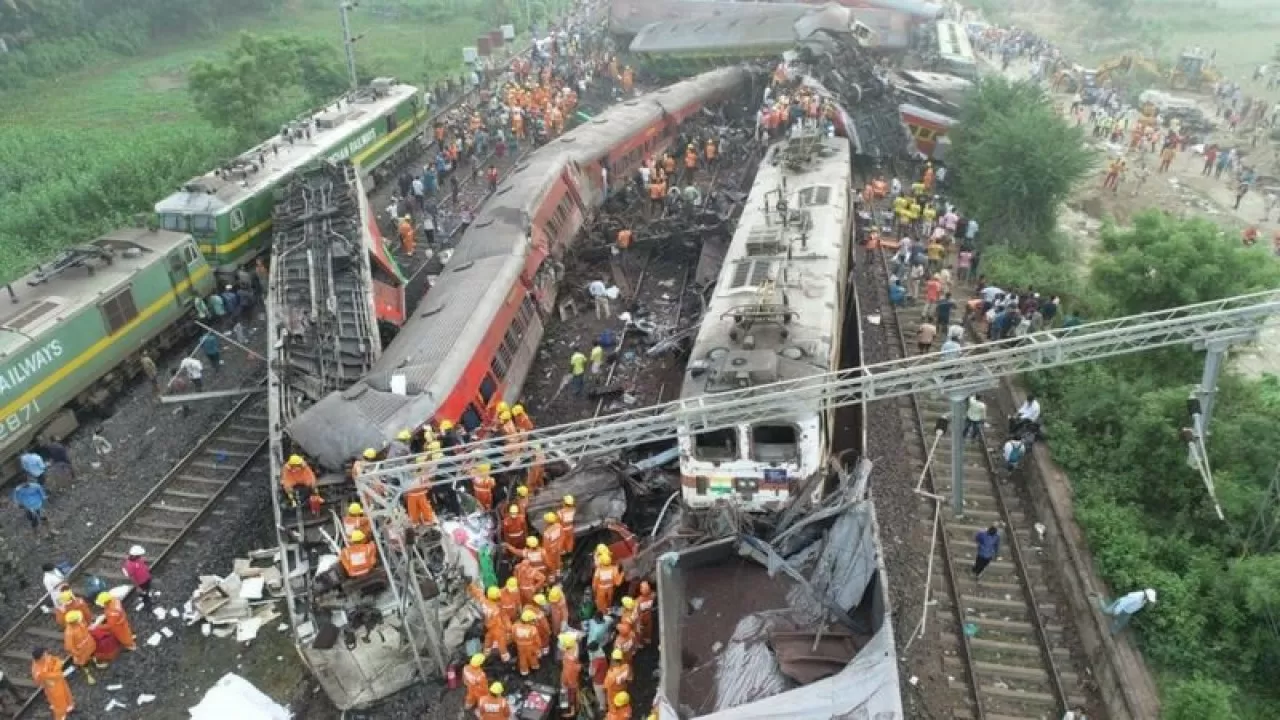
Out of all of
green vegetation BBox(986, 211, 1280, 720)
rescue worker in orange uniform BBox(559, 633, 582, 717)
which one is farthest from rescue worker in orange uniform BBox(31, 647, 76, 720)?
green vegetation BBox(986, 211, 1280, 720)

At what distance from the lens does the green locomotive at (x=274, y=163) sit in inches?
802

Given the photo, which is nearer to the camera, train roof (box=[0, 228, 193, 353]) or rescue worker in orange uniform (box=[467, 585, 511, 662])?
rescue worker in orange uniform (box=[467, 585, 511, 662])

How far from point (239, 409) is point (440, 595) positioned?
789 centimetres

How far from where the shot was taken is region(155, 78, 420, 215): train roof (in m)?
20.5

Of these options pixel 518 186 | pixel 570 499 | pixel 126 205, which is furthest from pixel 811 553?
pixel 126 205

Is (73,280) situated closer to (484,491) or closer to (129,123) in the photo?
(484,491)

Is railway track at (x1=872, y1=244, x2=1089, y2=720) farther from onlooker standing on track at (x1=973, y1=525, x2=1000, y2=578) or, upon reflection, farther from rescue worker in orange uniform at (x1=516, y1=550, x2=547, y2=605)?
rescue worker in orange uniform at (x1=516, y1=550, x2=547, y2=605)

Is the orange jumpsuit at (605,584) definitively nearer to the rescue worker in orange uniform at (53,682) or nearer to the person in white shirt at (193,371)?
the rescue worker in orange uniform at (53,682)

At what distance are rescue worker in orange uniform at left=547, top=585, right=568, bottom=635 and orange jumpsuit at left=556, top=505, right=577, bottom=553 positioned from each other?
3.05ft

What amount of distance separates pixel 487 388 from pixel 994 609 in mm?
8582

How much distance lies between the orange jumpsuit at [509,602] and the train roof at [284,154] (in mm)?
13569

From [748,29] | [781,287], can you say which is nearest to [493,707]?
[781,287]

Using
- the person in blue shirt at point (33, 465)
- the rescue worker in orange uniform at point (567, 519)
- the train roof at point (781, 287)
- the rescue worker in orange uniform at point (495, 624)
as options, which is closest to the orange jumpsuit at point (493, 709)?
the rescue worker in orange uniform at point (495, 624)

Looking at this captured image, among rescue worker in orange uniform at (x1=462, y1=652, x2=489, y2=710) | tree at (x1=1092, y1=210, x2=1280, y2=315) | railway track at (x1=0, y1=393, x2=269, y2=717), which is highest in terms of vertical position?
tree at (x1=1092, y1=210, x2=1280, y2=315)
